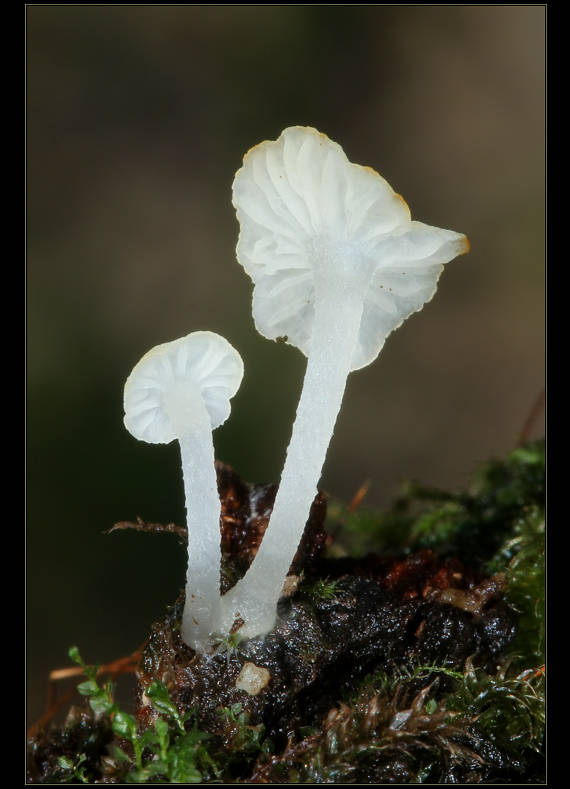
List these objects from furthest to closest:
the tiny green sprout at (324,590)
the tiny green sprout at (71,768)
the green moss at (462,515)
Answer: the green moss at (462,515) < the tiny green sprout at (324,590) < the tiny green sprout at (71,768)

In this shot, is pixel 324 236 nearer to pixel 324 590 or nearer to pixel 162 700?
pixel 324 590

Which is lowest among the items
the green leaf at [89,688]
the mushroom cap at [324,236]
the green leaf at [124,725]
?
the green leaf at [124,725]

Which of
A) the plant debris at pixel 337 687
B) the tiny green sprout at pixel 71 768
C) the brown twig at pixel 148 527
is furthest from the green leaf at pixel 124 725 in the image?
the brown twig at pixel 148 527

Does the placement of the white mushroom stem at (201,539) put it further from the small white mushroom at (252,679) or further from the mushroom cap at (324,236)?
the mushroom cap at (324,236)

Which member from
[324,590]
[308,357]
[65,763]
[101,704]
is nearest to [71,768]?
[65,763]

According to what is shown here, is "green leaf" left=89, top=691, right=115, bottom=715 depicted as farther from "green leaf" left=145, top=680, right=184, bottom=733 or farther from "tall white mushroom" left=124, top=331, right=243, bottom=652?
"tall white mushroom" left=124, top=331, right=243, bottom=652

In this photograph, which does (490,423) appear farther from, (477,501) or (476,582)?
(476,582)

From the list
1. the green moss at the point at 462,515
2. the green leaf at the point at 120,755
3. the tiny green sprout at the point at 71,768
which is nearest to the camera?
A: the green leaf at the point at 120,755

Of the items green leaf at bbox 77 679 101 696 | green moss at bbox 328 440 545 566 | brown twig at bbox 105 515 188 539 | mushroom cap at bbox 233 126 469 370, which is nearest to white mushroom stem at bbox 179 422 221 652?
brown twig at bbox 105 515 188 539
